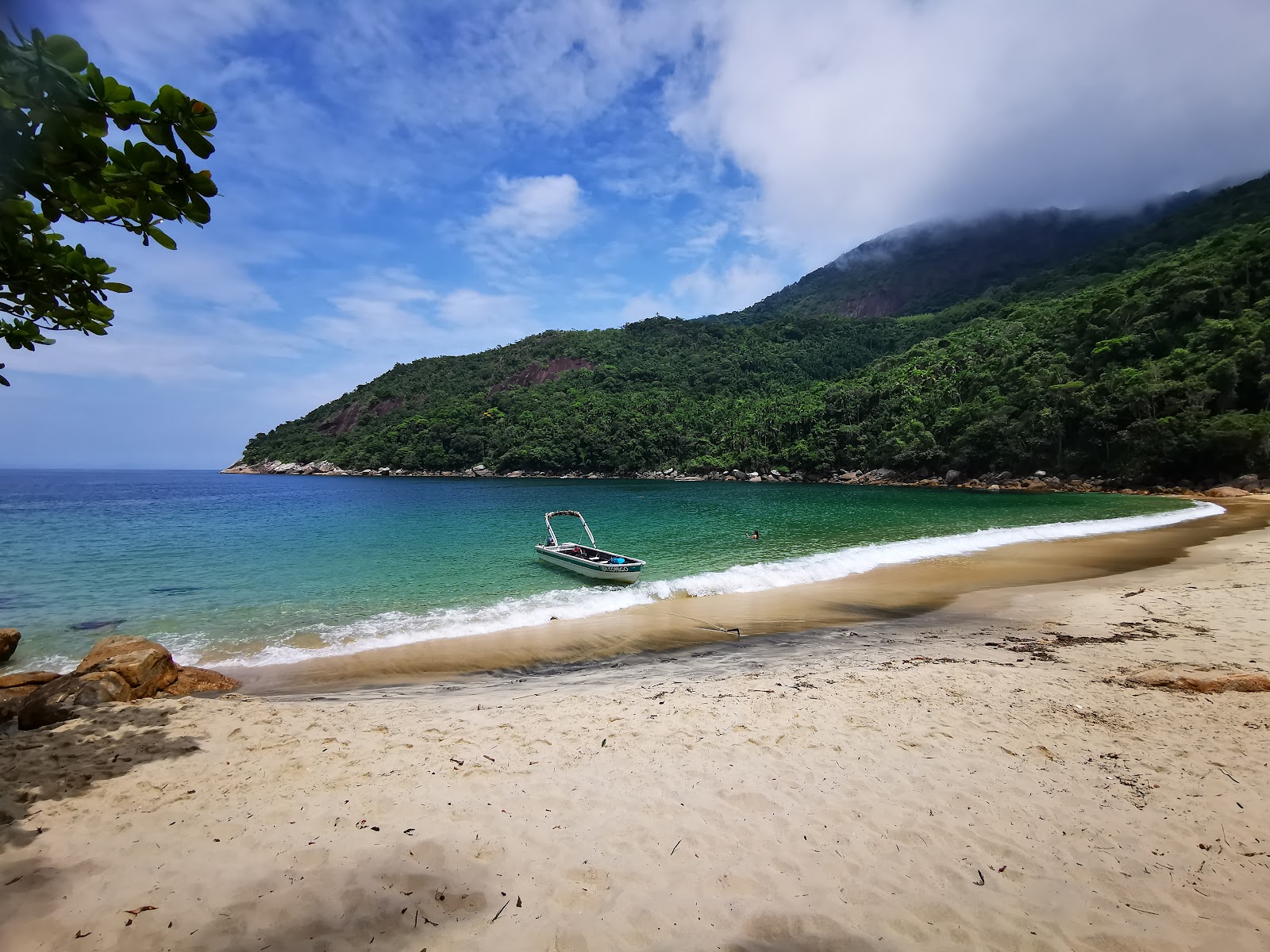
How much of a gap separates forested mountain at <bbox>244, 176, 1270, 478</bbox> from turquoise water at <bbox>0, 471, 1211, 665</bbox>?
1389 centimetres

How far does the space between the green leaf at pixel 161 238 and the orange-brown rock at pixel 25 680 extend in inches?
352

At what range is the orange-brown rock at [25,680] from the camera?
8.30m

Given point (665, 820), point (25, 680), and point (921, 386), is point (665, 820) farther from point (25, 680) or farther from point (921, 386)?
point (921, 386)

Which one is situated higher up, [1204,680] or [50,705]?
[50,705]

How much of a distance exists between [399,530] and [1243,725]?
111ft

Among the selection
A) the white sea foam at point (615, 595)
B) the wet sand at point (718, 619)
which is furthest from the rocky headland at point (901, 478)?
the wet sand at point (718, 619)

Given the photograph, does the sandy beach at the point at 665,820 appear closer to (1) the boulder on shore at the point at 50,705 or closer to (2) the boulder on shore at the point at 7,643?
(1) the boulder on shore at the point at 50,705

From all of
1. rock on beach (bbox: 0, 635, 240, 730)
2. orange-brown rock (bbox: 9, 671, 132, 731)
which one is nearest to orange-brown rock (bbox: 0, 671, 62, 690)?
rock on beach (bbox: 0, 635, 240, 730)

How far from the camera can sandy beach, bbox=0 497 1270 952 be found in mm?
3336

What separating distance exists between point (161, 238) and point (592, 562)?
16.1 metres

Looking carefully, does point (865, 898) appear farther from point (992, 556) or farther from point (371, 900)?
point (992, 556)

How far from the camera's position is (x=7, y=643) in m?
11.2

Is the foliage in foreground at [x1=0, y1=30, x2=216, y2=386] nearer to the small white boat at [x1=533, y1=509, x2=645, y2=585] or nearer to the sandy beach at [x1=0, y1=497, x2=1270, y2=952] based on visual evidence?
the sandy beach at [x1=0, y1=497, x2=1270, y2=952]

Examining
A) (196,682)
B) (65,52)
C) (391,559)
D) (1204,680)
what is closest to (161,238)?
(65,52)
